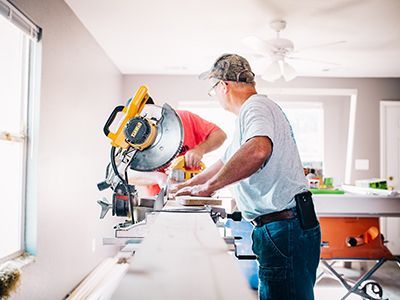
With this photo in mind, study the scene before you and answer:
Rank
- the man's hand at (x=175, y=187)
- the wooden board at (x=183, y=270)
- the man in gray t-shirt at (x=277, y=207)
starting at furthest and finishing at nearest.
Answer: the man's hand at (x=175, y=187)
the man in gray t-shirt at (x=277, y=207)
the wooden board at (x=183, y=270)

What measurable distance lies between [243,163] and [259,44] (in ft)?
6.67

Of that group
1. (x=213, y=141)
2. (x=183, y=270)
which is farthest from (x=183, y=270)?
(x=213, y=141)

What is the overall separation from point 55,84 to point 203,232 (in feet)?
7.15

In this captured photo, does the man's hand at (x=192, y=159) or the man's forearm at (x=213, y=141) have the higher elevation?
the man's forearm at (x=213, y=141)

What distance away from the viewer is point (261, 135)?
1.26 m

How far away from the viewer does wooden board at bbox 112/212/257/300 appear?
0.48 meters

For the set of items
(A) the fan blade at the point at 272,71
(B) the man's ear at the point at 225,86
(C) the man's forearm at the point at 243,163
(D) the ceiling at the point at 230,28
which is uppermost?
(D) the ceiling at the point at 230,28

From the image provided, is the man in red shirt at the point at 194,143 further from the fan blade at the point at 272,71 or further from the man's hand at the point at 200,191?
the fan blade at the point at 272,71

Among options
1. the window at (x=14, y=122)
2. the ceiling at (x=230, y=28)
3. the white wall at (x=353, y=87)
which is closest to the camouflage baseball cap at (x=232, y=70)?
the window at (x=14, y=122)

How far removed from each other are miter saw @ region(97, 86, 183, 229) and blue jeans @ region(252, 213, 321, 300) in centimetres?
43

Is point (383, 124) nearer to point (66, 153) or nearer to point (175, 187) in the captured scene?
point (66, 153)

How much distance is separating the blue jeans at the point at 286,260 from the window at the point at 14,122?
5.00 feet

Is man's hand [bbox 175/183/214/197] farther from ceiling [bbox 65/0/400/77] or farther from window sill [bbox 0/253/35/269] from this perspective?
ceiling [bbox 65/0/400/77]

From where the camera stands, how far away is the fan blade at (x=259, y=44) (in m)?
2.94
